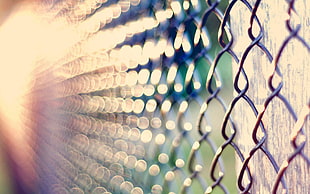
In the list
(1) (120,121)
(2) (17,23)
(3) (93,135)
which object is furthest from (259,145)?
(2) (17,23)

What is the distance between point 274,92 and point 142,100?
944 mm

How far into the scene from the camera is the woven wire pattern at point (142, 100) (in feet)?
2.45

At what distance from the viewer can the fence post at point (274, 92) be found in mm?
659

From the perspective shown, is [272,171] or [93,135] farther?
[93,135]

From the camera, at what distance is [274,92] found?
2.00 feet

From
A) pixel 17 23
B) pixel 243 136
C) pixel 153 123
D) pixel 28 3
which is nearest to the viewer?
pixel 243 136

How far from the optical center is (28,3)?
3.25 meters

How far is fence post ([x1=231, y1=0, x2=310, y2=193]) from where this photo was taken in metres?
0.66

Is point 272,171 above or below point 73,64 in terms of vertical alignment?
below

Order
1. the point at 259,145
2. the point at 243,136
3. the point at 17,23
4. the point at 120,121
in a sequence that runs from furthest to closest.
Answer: the point at 17,23 → the point at 120,121 → the point at 243,136 → the point at 259,145

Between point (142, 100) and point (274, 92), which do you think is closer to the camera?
point (274, 92)

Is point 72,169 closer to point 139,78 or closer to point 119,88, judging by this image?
point 119,88

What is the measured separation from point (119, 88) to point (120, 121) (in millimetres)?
120

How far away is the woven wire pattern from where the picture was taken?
748 mm
